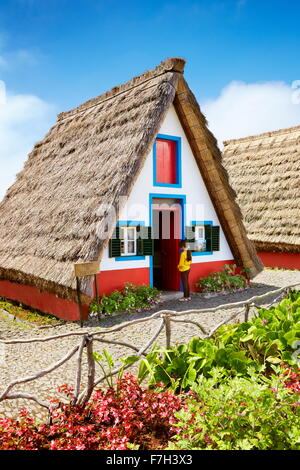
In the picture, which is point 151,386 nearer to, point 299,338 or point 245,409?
point 245,409

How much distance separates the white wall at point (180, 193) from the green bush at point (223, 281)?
0.44 meters

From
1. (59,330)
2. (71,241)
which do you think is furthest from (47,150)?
(59,330)

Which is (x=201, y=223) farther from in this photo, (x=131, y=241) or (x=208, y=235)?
(x=131, y=241)

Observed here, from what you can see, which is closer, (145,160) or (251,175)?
(145,160)

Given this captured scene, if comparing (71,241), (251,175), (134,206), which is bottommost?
(71,241)

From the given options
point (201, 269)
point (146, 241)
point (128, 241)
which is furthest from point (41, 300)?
point (201, 269)

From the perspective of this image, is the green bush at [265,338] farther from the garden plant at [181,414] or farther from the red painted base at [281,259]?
the red painted base at [281,259]

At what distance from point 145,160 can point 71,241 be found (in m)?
2.64

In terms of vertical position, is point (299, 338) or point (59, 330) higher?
point (299, 338)

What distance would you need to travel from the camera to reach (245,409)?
3.67 meters

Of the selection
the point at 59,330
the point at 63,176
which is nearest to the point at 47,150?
the point at 63,176

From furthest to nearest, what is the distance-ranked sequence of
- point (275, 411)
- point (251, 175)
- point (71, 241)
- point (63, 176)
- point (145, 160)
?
point (251, 175) → point (63, 176) → point (145, 160) → point (71, 241) → point (275, 411)

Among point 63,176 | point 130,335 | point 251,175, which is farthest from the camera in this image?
point 251,175

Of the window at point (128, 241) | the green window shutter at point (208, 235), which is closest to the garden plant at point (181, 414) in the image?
the window at point (128, 241)
